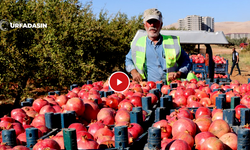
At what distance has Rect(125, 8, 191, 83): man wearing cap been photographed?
523cm

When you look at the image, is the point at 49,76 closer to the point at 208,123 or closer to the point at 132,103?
the point at 132,103

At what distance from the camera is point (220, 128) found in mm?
2152

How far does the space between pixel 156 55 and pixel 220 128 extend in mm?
3308

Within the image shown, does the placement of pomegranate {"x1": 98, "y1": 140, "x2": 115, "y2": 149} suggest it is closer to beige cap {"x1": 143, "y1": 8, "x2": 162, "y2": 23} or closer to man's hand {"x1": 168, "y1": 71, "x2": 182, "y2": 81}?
man's hand {"x1": 168, "y1": 71, "x2": 182, "y2": 81}

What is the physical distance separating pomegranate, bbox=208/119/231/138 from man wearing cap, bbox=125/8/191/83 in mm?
2930

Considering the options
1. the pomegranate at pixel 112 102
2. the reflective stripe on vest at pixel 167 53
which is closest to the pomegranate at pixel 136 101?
the pomegranate at pixel 112 102

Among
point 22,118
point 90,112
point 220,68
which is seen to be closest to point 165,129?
point 90,112

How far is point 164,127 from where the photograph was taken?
2225 mm

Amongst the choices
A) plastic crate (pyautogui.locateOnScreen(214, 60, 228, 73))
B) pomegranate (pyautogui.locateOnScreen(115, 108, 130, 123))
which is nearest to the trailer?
plastic crate (pyautogui.locateOnScreen(214, 60, 228, 73))

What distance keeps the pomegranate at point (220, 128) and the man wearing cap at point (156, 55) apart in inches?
115

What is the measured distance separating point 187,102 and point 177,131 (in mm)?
1368

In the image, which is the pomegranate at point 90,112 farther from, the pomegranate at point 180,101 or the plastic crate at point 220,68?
the plastic crate at point 220,68

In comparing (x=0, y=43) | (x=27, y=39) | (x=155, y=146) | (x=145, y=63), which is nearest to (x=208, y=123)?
(x=155, y=146)

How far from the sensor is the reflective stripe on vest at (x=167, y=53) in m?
5.23
